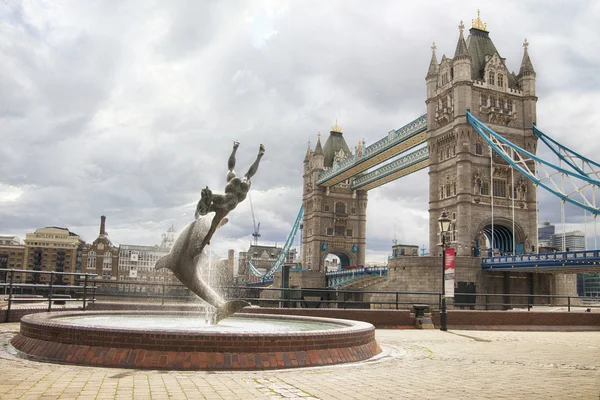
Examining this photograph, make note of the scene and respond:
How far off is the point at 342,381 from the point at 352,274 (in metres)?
58.2

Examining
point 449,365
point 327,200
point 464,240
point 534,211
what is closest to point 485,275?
point 464,240

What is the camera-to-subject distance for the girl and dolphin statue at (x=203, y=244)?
9.59m

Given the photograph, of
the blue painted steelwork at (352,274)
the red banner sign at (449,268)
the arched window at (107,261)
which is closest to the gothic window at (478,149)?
the blue painted steelwork at (352,274)

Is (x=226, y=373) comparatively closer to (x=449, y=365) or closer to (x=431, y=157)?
(x=449, y=365)

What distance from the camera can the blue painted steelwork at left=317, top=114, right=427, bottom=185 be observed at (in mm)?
54125

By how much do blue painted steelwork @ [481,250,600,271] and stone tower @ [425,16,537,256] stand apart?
422 cm

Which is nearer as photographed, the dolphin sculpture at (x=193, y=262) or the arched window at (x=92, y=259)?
the dolphin sculpture at (x=193, y=262)

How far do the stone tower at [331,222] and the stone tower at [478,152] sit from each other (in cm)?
3448

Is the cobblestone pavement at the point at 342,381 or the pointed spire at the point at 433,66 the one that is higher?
the pointed spire at the point at 433,66

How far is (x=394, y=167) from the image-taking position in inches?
2579

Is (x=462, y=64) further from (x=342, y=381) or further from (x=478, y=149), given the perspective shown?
(x=342, y=381)

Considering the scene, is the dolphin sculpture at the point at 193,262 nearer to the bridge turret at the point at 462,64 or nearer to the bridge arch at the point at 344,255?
the bridge turret at the point at 462,64

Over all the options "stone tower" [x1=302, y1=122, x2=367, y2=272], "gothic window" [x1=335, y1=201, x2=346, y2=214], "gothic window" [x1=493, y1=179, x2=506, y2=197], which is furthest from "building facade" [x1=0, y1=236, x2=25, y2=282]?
"gothic window" [x1=493, y1=179, x2=506, y2=197]

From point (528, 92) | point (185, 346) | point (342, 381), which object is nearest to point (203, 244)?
point (185, 346)
